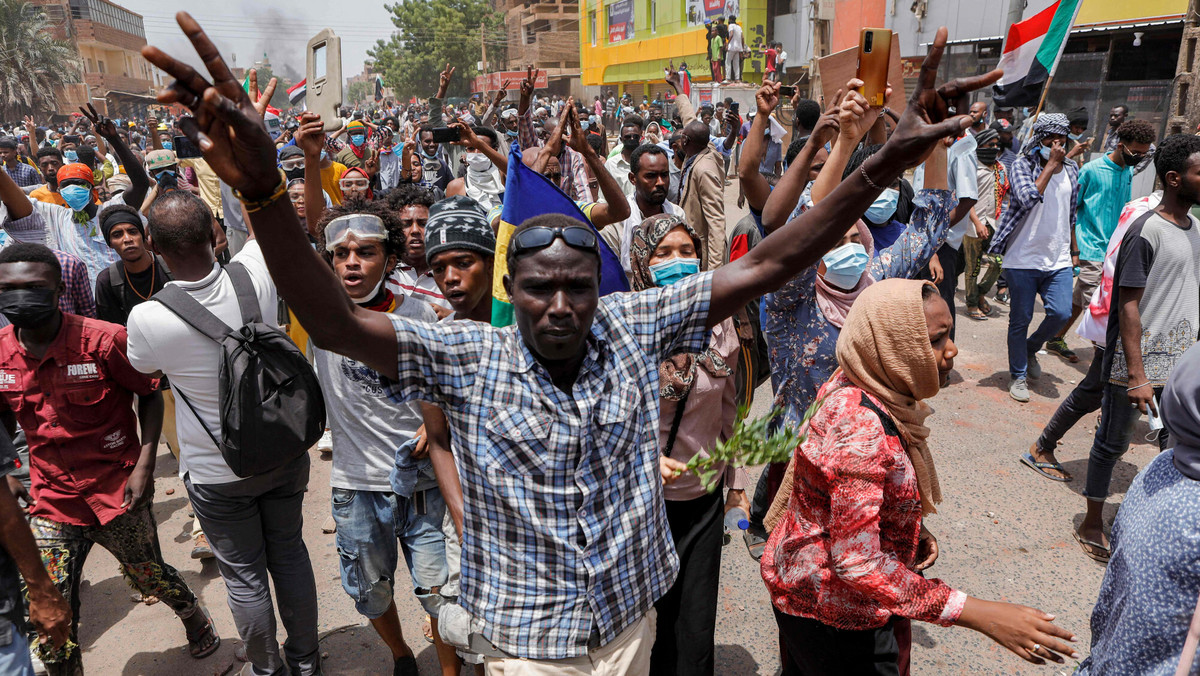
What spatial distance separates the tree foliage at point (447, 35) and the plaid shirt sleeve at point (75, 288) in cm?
6484

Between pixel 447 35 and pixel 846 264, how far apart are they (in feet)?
224

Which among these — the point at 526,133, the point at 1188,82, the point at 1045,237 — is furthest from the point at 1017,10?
→ the point at 526,133

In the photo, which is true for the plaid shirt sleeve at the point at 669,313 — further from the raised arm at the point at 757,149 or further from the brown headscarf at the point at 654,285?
the raised arm at the point at 757,149

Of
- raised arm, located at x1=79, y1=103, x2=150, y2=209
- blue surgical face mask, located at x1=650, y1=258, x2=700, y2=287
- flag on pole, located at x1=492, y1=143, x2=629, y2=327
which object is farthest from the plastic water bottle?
raised arm, located at x1=79, y1=103, x2=150, y2=209

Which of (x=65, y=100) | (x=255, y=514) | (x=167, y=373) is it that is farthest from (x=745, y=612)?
(x=65, y=100)

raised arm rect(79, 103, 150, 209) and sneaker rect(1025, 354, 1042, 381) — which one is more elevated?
raised arm rect(79, 103, 150, 209)

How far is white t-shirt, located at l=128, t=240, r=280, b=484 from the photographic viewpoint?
2.82m

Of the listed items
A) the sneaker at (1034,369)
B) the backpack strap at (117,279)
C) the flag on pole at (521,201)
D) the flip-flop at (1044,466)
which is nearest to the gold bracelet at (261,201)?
the flag on pole at (521,201)

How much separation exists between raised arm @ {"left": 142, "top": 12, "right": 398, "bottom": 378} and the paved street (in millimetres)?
2541

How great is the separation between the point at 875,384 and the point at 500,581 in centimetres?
117

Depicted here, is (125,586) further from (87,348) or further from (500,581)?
(500,581)

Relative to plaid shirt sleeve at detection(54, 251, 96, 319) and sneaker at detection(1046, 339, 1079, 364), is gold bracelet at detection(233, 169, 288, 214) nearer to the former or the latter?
plaid shirt sleeve at detection(54, 251, 96, 319)

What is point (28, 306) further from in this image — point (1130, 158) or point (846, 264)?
point (1130, 158)

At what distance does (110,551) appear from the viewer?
3316 mm
